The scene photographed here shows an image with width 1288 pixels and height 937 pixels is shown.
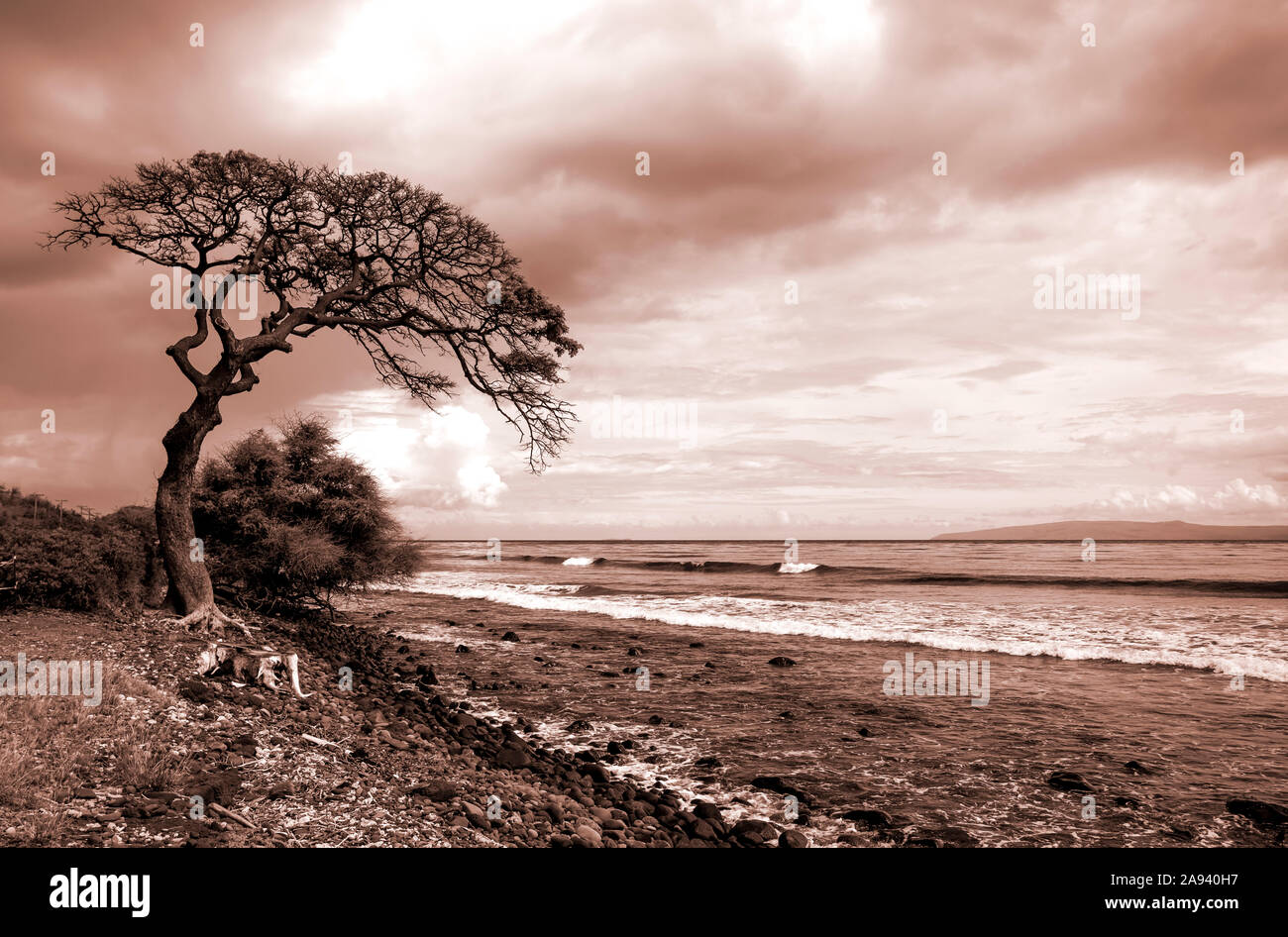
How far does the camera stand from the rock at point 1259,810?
26.5ft

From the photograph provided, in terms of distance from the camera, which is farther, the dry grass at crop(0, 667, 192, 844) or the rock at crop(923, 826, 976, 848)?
the rock at crop(923, 826, 976, 848)

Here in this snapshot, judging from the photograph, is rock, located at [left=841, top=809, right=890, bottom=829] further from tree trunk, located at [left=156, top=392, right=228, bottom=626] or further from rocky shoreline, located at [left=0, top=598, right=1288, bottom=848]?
tree trunk, located at [left=156, top=392, right=228, bottom=626]

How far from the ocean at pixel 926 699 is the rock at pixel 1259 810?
0.63 feet

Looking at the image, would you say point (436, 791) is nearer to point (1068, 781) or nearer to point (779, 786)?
point (779, 786)

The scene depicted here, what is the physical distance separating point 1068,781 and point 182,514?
16.4 metres

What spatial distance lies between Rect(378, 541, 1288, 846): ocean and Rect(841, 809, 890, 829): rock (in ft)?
0.73

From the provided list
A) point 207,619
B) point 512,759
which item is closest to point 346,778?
point 512,759

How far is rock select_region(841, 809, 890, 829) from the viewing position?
8133 millimetres

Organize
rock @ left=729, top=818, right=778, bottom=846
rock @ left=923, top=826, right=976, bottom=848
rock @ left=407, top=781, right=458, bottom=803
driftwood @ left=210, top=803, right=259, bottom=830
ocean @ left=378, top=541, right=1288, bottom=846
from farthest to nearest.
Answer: ocean @ left=378, top=541, right=1288, bottom=846
rock @ left=923, top=826, right=976, bottom=848
rock @ left=729, top=818, right=778, bottom=846
rock @ left=407, top=781, right=458, bottom=803
driftwood @ left=210, top=803, right=259, bottom=830

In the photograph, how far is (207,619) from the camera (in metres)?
12.4

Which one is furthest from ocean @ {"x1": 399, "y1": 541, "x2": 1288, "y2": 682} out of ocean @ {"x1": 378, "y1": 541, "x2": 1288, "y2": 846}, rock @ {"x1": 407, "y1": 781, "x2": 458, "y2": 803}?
rock @ {"x1": 407, "y1": 781, "x2": 458, "y2": 803}

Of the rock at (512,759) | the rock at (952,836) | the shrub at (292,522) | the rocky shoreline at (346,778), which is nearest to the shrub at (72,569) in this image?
the rocky shoreline at (346,778)
